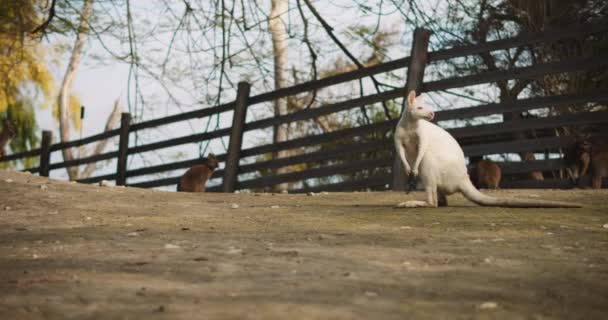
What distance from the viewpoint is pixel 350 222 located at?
5.18 m

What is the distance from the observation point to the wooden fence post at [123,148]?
15.4m

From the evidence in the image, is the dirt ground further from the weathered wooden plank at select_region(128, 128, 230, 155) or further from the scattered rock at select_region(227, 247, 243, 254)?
the weathered wooden plank at select_region(128, 128, 230, 155)

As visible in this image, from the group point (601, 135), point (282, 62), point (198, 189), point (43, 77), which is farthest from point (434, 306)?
point (43, 77)

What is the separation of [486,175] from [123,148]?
8416mm

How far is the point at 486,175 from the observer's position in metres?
8.91

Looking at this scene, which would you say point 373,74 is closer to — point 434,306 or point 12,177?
point 12,177

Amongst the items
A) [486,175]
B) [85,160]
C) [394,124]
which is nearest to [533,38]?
[486,175]

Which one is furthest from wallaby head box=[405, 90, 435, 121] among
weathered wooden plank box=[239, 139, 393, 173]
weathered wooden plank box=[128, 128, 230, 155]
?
weathered wooden plank box=[128, 128, 230, 155]

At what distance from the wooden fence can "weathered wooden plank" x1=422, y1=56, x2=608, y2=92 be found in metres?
0.01

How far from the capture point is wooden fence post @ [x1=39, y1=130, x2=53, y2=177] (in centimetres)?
1823

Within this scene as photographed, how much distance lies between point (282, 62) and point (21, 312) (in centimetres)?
1085

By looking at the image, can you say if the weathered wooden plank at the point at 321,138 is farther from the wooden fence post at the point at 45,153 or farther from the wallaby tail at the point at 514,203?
the wooden fence post at the point at 45,153

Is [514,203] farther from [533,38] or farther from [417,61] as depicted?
[417,61]

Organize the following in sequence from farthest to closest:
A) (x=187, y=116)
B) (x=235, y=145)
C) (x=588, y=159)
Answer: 1. (x=187, y=116)
2. (x=235, y=145)
3. (x=588, y=159)
